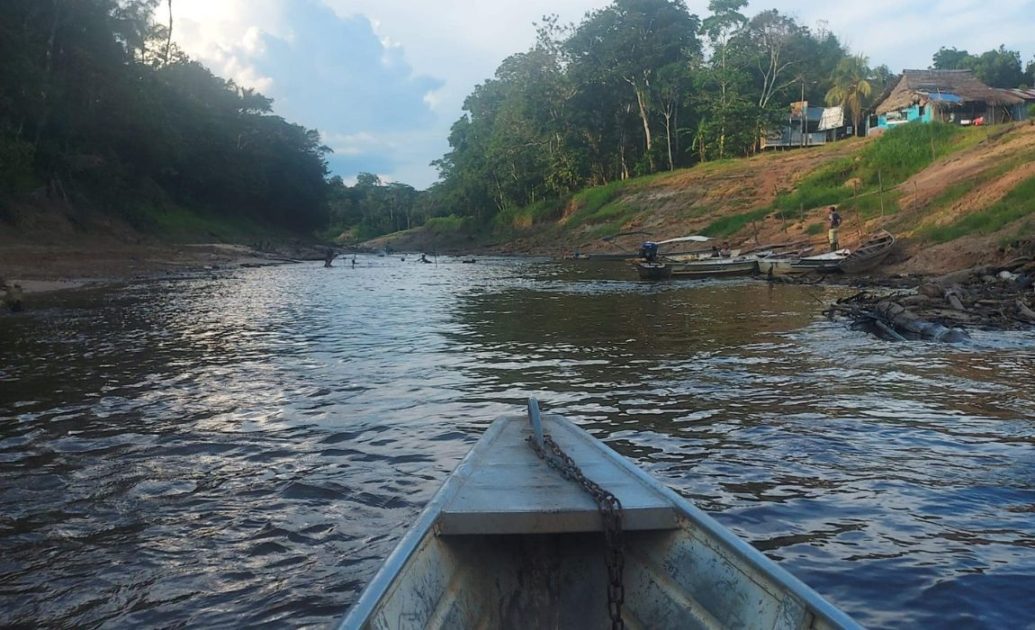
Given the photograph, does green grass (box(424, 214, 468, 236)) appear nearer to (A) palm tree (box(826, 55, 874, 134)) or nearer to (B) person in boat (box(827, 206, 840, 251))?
(A) palm tree (box(826, 55, 874, 134))

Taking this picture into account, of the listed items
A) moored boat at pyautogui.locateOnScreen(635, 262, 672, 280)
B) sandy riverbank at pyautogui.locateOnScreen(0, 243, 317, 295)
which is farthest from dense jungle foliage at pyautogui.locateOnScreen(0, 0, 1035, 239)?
moored boat at pyautogui.locateOnScreen(635, 262, 672, 280)

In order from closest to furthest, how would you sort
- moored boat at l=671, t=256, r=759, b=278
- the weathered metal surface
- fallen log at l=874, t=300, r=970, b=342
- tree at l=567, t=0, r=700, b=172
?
1. the weathered metal surface
2. fallen log at l=874, t=300, r=970, b=342
3. moored boat at l=671, t=256, r=759, b=278
4. tree at l=567, t=0, r=700, b=172

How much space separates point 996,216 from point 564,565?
2553cm

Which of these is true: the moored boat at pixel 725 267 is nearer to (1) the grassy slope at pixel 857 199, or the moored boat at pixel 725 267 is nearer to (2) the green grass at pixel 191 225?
(1) the grassy slope at pixel 857 199

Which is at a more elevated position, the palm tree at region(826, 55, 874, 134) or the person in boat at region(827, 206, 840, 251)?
the palm tree at region(826, 55, 874, 134)

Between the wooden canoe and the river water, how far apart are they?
1205 mm

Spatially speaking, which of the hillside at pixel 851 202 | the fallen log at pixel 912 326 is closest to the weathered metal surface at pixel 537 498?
the fallen log at pixel 912 326

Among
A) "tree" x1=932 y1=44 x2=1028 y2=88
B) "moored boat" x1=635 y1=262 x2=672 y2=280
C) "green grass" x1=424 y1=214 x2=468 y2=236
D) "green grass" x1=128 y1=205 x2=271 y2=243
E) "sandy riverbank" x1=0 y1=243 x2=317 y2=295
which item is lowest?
"moored boat" x1=635 y1=262 x2=672 y2=280

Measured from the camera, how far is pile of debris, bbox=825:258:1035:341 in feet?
43.3

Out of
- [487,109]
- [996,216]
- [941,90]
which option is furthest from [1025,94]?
[487,109]

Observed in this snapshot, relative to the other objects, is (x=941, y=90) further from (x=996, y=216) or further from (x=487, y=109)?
(x=487, y=109)

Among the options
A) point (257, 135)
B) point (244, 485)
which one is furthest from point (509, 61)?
point (244, 485)

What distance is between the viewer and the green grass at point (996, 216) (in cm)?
2252

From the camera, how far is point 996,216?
2320 centimetres
